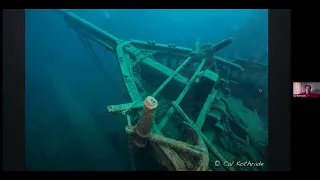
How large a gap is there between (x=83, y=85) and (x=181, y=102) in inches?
53.6

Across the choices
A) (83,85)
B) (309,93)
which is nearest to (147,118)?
(83,85)

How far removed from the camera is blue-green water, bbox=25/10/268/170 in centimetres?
243

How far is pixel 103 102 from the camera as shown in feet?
8.53

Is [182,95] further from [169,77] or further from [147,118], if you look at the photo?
[147,118]

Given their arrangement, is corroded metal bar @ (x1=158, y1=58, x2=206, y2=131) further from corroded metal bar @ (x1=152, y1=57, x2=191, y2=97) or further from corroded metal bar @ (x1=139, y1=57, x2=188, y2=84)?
corroded metal bar @ (x1=152, y1=57, x2=191, y2=97)

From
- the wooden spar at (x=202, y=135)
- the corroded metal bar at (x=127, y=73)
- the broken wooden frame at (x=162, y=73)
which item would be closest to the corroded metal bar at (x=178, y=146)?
the broken wooden frame at (x=162, y=73)

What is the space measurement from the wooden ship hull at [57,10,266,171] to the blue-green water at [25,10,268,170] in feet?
0.54

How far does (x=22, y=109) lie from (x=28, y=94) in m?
0.21

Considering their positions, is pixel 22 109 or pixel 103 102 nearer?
pixel 22 109

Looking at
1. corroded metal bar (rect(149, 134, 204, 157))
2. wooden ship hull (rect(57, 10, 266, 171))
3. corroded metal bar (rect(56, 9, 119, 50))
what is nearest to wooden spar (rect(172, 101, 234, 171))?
wooden ship hull (rect(57, 10, 266, 171))
